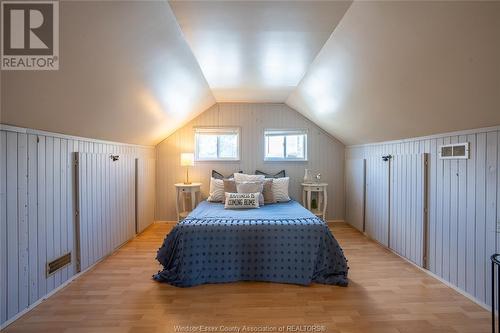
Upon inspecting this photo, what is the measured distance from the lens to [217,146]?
4.78 m

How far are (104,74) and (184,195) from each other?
2.88 m

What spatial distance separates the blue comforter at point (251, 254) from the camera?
96.6 inches

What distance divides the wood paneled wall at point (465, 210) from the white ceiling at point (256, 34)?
152 centimetres

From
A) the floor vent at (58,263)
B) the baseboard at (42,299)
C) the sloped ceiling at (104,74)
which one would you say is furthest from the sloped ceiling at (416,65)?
the baseboard at (42,299)

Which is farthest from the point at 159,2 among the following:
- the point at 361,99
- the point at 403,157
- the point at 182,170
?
the point at 182,170

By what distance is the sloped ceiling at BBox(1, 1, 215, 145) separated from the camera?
1.57 metres

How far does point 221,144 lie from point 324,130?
189cm

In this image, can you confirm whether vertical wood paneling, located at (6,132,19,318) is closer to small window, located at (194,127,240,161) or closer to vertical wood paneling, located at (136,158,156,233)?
vertical wood paneling, located at (136,158,156,233)

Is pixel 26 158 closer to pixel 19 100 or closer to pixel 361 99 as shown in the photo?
pixel 19 100

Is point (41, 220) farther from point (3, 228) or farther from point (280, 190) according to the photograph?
point (280, 190)

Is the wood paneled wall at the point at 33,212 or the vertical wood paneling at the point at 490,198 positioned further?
the vertical wood paneling at the point at 490,198

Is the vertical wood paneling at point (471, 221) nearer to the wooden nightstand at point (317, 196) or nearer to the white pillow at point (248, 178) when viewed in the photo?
the wooden nightstand at point (317, 196)

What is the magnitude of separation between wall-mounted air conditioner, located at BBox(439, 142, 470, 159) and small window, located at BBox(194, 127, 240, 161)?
3.02m

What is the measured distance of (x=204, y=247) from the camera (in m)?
2.48
